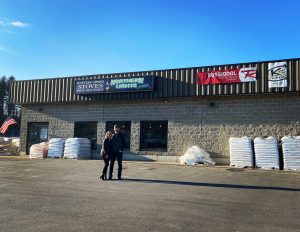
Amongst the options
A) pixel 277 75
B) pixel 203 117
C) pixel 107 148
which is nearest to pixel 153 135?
pixel 203 117

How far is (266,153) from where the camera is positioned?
1678 centimetres

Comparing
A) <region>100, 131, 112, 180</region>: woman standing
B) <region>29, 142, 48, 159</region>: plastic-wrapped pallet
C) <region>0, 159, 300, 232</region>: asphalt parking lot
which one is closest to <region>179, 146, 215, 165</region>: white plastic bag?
<region>0, 159, 300, 232</region>: asphalt parking lot

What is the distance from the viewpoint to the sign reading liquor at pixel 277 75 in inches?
692

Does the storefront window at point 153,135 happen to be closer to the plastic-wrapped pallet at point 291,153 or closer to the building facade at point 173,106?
the building facade at point 173,106

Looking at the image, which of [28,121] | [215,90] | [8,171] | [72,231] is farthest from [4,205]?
[28,121]

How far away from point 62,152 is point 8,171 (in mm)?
6915

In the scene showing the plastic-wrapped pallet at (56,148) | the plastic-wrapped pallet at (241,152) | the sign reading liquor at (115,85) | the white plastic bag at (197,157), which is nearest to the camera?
the plastic-wrapped pallet at (241,152)

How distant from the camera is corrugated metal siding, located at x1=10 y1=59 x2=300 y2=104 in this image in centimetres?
1800

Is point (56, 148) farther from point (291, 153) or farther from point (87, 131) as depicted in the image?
point (291, 153)

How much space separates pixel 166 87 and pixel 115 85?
3134mm

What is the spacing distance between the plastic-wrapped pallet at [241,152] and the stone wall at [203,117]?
3.48 feet

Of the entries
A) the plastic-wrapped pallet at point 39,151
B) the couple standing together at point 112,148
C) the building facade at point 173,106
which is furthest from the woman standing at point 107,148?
the plastic-wrapped pallet at point 39,151

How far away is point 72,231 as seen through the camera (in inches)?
238

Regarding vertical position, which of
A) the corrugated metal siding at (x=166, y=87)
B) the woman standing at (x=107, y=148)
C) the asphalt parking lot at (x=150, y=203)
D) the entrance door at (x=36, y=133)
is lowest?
the asphalt parking lot at (x=150, y=203)
